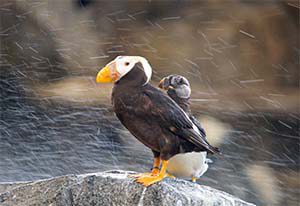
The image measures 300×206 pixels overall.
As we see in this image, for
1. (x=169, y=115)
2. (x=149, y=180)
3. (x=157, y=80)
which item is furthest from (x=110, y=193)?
(x=157, y=80)

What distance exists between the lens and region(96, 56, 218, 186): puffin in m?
0.85

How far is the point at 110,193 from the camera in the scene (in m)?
0.92

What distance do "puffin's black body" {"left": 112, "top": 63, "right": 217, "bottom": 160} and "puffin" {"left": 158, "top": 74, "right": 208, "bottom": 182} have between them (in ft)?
0.27

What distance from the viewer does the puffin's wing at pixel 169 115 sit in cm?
85

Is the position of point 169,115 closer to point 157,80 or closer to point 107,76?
point 107,76

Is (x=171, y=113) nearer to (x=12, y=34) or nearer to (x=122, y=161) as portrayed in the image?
(x=122, y=161)

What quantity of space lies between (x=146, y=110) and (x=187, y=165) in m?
0.20

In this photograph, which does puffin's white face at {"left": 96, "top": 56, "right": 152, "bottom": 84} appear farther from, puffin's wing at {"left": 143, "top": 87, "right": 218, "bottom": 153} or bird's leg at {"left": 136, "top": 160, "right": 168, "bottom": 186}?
bird's leg at {"left": 136, "top": 160, "right": 168, "bottom": 186}

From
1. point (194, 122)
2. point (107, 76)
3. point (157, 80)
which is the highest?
point (107, 76)

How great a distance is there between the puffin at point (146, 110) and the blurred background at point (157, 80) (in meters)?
0.61

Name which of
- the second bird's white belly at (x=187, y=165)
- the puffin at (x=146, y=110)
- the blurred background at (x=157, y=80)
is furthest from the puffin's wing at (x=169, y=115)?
the blurred background at (x=157, y=80)

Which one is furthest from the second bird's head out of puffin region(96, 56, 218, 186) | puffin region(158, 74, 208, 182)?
puffin region(96, 56, 218, 186)

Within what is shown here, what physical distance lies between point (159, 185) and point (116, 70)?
208mm

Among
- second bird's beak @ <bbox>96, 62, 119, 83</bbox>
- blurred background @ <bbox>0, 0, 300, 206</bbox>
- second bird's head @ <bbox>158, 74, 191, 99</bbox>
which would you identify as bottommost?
blurred background @ <bbox>0, 0, 300, 206</bbox>
